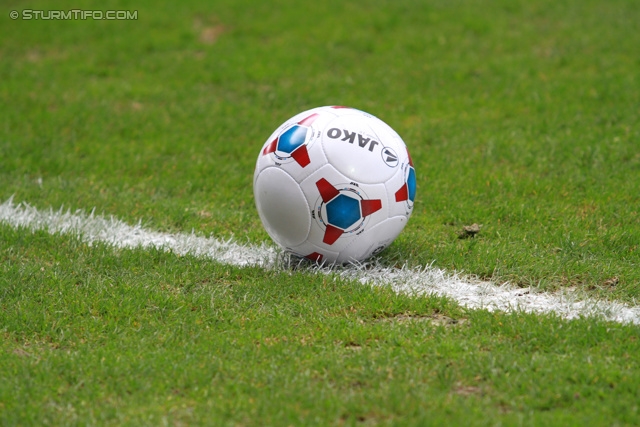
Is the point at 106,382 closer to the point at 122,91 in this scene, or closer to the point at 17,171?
the point at 17,171

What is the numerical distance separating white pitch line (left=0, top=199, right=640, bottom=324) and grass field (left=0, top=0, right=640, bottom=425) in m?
0.16

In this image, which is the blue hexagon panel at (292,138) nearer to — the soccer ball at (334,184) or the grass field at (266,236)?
the soccer ball at (334,184)

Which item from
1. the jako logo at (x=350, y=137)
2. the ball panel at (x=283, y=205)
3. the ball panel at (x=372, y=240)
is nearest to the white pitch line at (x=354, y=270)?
the ball panel at (x=372, y=240)

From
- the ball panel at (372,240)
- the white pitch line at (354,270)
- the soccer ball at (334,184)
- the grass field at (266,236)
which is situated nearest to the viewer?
the grass field at (266,236)

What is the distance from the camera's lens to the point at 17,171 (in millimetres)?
7719

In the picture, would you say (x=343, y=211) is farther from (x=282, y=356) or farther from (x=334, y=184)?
(x=282, y=356)

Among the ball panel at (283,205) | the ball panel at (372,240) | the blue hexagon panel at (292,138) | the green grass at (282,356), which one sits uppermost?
the blue hexagon panel at (292,138)

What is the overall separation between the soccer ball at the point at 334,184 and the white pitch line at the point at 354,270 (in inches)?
11.4

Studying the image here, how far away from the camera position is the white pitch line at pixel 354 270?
15.0ft

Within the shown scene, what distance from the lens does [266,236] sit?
5.99 meters

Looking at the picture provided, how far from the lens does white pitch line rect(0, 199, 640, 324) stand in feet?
15.0

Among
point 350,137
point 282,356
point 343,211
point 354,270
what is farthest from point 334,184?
point 282,356

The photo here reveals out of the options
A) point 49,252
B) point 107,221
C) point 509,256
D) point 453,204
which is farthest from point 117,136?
point 509,256

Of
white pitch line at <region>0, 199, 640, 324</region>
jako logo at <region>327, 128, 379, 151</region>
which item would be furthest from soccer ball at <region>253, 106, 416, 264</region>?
white pitch line at <region>0, 199, 640, 324</region>
